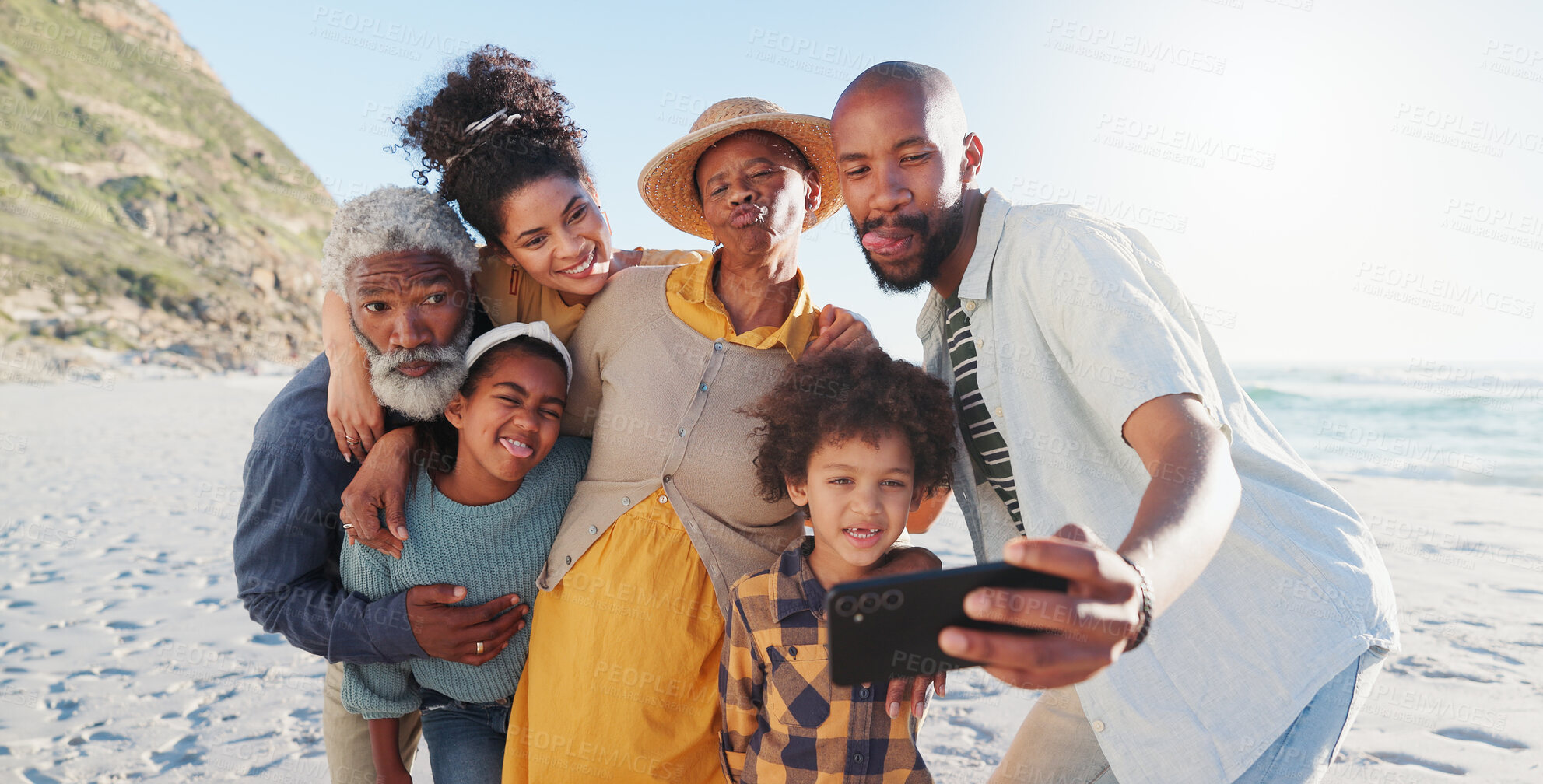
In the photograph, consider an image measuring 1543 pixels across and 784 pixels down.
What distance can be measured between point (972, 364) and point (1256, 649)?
3.21 feet

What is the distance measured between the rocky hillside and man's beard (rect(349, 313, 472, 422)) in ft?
86.6

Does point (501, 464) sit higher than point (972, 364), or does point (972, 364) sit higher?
point (972, 364)

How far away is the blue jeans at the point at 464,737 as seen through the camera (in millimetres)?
2855

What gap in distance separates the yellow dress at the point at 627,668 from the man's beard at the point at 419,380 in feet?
2.27

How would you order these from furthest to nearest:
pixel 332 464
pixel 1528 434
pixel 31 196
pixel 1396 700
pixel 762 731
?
pixel 31 196
pixel 1528 434
pixel 1396 700
pixel 332 464
pixel 762 731

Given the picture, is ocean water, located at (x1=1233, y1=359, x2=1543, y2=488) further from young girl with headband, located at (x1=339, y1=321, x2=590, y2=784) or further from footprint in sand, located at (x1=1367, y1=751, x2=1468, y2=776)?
young girl with headband, located at (x1=339, y1=321, x2=590, y2=784)

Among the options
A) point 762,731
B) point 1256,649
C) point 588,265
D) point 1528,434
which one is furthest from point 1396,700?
point 1528,434

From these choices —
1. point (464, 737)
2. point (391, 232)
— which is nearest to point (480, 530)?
point (464, 737)

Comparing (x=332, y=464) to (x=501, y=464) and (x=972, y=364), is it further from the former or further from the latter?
(x=972, y=364)

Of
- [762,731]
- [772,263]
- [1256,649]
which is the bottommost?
[762,731]

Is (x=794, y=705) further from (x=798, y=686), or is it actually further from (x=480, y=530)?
(x=480, y=530)

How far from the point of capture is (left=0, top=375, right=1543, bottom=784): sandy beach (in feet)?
13.6

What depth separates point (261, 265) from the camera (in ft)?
137

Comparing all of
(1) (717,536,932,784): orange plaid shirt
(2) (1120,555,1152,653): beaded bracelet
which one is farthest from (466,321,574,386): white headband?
(2) (1120,555,1152,653): beaded bracelet
